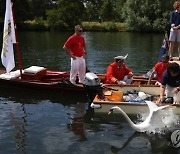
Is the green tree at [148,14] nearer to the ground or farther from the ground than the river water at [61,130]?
farther from the ground

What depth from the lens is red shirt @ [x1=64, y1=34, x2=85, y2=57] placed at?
14016 millimetres

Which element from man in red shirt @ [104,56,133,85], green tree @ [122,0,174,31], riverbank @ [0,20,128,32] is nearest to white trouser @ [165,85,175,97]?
man in red shirt @ [104,56,133,85]

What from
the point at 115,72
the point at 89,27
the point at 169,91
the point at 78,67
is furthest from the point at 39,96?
the point at 89,27

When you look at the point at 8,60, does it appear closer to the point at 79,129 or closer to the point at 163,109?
the point at 79,129

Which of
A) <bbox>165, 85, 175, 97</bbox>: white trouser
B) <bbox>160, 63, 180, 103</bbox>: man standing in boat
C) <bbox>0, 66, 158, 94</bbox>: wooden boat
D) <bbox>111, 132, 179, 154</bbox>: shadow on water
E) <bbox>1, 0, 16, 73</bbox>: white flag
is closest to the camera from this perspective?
<bbox>111, 132, 179, 154</bbox>: shadow on water

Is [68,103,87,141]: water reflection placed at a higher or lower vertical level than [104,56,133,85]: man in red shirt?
lower

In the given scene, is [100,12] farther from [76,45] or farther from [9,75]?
[76,45]

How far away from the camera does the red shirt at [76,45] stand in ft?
46.0

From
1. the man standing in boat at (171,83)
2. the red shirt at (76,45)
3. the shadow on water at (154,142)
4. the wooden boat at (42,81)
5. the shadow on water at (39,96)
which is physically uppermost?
the red shirt at (76,45)

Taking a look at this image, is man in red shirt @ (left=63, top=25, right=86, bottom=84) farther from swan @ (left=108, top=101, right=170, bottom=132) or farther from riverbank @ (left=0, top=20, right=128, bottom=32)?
riverbank @ (left=0, top=20, right=128, bottom=32)

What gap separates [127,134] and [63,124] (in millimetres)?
2062

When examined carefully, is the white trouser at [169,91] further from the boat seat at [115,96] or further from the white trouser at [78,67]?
the white trouser at [78,67]

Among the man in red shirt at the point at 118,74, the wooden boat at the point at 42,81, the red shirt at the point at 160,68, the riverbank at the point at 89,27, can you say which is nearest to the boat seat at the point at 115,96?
the man in red shirt at the point at 118,74

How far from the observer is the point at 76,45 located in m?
14.1
